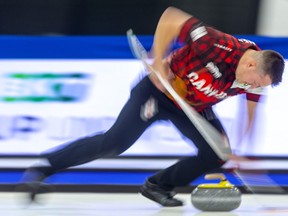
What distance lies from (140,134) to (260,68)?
846 millimetres

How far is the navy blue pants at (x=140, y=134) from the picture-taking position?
4.34 meters

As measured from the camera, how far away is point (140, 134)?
4.40 m

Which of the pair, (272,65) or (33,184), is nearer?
(272,65)

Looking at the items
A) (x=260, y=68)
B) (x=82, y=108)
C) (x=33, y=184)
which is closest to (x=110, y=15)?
(x=82, y=108)

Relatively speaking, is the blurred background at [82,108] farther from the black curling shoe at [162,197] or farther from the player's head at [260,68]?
the player's head at [260,68]

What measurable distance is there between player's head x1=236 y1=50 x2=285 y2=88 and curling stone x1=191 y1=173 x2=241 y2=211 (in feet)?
2.38

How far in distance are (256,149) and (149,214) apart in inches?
66.4

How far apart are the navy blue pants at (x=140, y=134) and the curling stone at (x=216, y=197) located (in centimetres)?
11

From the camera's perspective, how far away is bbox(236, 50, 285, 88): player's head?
3869 millimetres

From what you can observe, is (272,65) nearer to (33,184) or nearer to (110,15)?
(33,184)

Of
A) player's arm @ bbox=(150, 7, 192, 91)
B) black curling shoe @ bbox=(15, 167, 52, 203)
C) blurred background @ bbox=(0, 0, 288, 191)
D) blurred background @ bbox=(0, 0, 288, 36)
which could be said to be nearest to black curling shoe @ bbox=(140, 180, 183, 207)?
black curling shoe @ bbox=(15, 167, 52, 203)

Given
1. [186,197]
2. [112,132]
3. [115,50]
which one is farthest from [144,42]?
[112,132]

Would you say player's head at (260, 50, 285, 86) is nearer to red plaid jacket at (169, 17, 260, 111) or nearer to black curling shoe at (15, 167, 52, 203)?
red plaid jacket at (169, 17, 260, 111)

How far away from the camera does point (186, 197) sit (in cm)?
554
